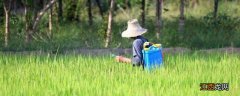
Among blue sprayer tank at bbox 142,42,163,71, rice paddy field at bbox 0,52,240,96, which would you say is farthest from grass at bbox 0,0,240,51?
blue sprayer tank at bbox 142,42,163,71

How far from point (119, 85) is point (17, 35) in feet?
39.7

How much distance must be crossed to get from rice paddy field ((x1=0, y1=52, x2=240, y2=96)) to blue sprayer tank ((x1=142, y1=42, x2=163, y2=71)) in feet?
0.38

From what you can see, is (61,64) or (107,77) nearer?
(107,77)

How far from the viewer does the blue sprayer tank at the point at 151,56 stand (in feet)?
22.2

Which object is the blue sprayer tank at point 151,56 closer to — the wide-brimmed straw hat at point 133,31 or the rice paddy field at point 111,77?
the rice paddy field at point 111,77

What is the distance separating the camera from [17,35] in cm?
1747

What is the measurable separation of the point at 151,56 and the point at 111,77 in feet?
2.26

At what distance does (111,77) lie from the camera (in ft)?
21.2

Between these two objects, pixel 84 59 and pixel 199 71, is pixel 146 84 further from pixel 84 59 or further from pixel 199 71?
pixel 84 59

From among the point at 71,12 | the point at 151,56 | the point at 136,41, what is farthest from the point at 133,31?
the point at 71,12

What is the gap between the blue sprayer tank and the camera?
677 cm

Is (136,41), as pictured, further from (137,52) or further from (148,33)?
(148,33)

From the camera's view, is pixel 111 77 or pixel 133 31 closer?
pixel 111 77

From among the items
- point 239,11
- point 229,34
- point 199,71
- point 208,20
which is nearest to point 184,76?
point 199,71
